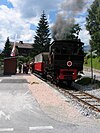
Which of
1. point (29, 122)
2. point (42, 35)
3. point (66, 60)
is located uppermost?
point (42, 35)

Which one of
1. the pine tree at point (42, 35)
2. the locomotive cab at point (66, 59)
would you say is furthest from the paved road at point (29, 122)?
the pine tree at point (42, 35)

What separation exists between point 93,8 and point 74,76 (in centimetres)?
3573

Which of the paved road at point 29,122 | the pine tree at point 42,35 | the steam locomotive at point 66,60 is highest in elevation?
the pine tree at point 42,35

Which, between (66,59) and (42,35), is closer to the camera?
(66,59)

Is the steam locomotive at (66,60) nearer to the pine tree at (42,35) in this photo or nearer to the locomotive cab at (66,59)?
the locomotive cab at (66,59)

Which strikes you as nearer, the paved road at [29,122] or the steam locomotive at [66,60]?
the paved road at [29,122]

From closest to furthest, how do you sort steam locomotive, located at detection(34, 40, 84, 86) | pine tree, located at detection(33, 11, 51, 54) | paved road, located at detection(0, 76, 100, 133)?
1. paved road, located at detection(0, 76, 100, 133)
2. steam locomotive, located at detection(34, 40, 84, 86)
3. pine tree, located at detection(33, 11, 51, 54)

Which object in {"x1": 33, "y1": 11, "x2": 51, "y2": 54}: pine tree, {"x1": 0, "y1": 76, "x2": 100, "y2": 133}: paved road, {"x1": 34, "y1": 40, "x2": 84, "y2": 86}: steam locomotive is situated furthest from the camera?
{"x1": 33, "y1": 11, "x2": 51, "y2": 54}: pine tree

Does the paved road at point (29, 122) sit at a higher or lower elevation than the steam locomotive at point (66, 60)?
lower

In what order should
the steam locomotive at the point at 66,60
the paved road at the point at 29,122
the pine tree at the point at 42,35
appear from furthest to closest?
the pine tree at the point at 42,35
the steam locomotive at the point at 66,60
the paved road at the point at 29,122

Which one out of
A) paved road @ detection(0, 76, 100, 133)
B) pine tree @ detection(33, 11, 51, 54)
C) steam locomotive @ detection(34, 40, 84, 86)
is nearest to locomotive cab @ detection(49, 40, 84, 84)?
steam locomotive @ detection(34, 40, 84, 86)

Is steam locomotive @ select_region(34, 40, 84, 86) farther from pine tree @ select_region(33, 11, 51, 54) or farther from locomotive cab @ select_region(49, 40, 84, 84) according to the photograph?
pine tree @ select_region(33, 11, 51, 54)

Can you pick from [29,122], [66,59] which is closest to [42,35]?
[66,59]

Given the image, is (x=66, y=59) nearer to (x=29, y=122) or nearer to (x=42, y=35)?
(x=29, y=122)
